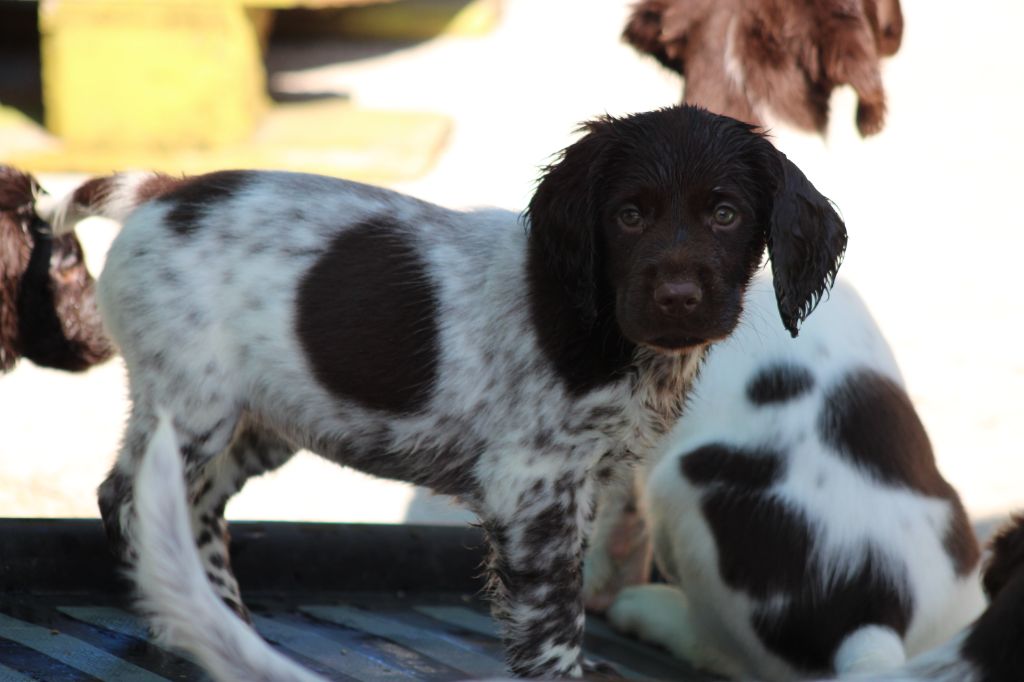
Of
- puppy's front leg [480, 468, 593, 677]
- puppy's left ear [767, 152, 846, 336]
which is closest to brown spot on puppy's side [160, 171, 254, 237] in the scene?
puppy's front leg [480, 468, 593, 677]

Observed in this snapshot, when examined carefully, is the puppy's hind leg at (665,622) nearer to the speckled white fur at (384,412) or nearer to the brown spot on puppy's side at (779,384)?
the brown spot on puppy's side at (779,384)

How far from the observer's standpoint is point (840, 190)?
4.61m

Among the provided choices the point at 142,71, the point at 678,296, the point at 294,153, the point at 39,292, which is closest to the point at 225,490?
the point at 39,292

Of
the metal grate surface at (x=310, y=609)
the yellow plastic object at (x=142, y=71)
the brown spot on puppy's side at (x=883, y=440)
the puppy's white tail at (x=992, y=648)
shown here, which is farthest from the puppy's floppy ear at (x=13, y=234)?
the yellow plastic object at (x=142, y=71)

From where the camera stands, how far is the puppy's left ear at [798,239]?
313cm

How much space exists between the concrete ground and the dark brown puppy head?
1.57 m

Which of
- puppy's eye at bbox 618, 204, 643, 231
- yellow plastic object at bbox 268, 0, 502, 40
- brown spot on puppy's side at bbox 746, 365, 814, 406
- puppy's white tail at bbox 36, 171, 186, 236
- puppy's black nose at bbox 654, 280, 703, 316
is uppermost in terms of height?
yellow plastic object at bbox 268, 0, 502, 40

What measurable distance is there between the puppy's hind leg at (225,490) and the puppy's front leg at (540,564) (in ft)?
2.35

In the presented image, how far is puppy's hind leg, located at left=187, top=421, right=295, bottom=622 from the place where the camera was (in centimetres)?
367

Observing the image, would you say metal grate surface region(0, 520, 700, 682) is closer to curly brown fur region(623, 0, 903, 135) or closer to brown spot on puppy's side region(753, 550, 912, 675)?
brown spot on puppy's side region(753, 550, 912, 675)

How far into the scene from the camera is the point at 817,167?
14.6 feet

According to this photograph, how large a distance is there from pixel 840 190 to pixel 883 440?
3.56 feet

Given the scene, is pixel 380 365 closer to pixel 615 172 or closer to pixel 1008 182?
pixel 615 172

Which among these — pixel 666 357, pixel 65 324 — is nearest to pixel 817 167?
pixel 666 357
